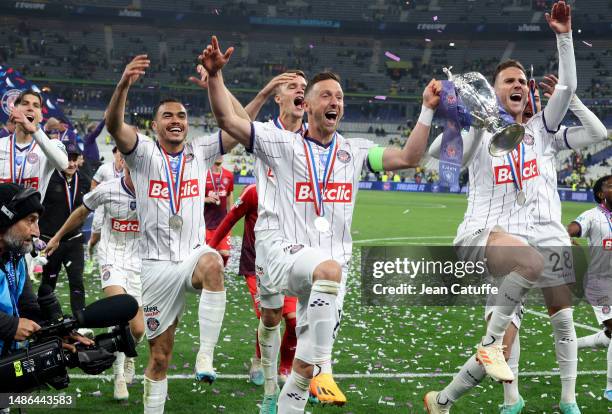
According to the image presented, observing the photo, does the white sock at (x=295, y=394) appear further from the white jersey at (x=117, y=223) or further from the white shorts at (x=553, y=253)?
the white jersey at (x=117, y=223)

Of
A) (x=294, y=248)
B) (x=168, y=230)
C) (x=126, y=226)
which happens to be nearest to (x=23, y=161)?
(x=126, y=226)

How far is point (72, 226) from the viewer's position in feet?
26.3

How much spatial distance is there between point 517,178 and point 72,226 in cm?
455

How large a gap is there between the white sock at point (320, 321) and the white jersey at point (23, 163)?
4.16m

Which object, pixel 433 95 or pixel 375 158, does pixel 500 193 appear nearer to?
pixel 375 158

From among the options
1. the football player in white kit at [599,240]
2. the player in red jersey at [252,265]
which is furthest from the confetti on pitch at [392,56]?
the player in red jersey at [252,265]

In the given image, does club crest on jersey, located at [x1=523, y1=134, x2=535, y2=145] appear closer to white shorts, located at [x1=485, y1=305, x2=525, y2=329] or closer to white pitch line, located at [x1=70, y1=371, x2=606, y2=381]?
white shorts, located at [x1=485, y1=305, x2=525, y2=329]

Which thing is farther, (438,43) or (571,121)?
(438,43)

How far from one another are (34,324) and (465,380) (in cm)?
331

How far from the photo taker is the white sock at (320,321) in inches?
187

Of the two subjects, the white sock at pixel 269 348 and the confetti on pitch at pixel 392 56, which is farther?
the confetti on pitch at pixel 392 56

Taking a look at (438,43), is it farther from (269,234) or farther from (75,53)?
(269,234)

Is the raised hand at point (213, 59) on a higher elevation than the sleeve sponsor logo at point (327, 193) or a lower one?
higher

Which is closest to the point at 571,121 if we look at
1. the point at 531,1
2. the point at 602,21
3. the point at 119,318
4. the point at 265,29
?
the point at 602,21
